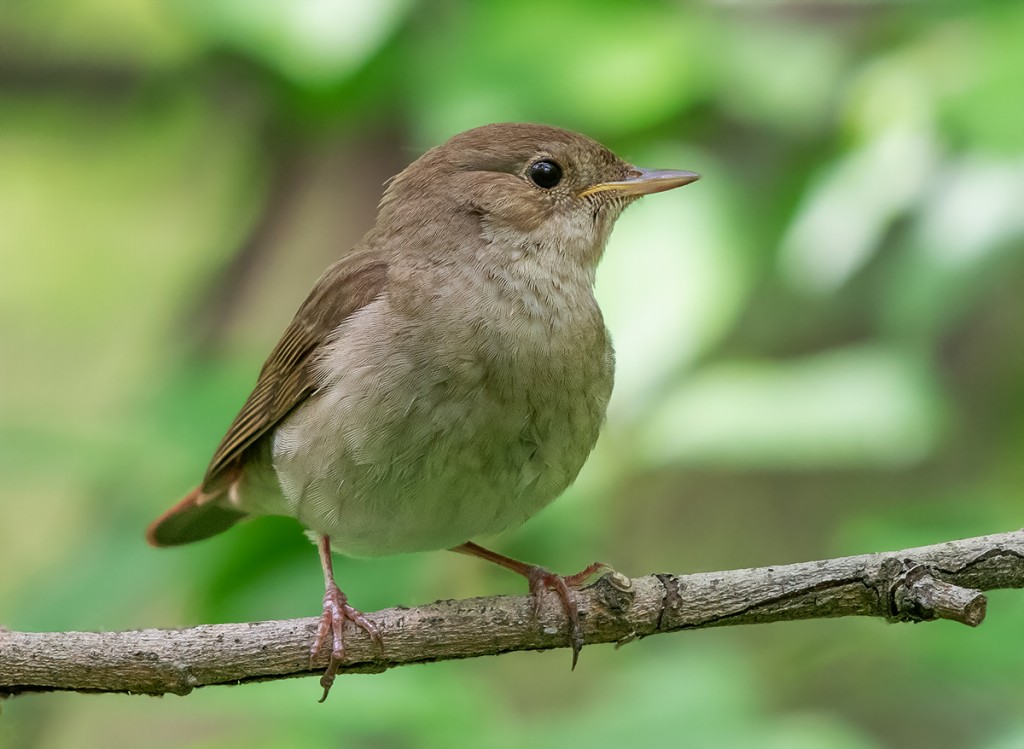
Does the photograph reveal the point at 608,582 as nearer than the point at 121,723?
Yes

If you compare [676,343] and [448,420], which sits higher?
[676,343]

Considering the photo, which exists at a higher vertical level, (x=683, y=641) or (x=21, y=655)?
(x=683, y=641)

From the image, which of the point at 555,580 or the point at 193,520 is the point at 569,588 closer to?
the point at 555,580

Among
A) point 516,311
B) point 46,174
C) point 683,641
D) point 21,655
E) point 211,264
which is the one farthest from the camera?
point 46,174

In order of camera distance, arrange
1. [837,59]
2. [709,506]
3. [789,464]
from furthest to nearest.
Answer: [709,506] → [837,59] → [789,464]

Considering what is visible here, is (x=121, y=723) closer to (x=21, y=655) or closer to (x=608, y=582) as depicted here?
(x=21, y=655)

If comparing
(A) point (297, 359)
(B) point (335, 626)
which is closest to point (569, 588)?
(B) point (335, 626)

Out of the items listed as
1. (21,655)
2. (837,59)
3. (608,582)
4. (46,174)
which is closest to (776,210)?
(837,59)
